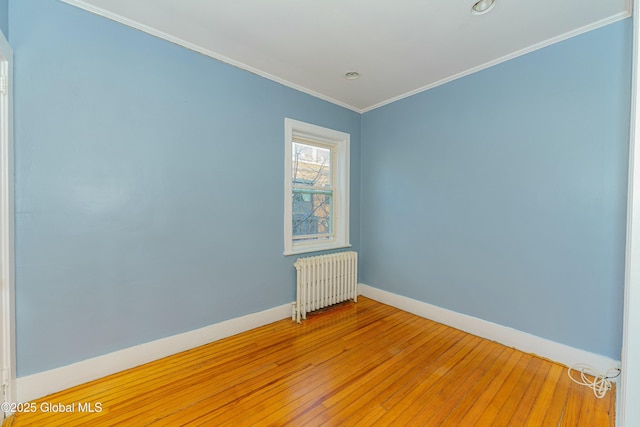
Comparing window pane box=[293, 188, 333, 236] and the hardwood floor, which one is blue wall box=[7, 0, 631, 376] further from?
window pane box=[293, 188, 333, 236]

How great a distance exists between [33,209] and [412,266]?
349 centimetres

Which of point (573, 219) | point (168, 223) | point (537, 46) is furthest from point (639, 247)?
Answer: point (168, 223)

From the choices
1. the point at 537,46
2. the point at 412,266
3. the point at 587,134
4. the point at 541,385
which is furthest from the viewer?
the point at 412,266

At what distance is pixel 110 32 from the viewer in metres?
2.03

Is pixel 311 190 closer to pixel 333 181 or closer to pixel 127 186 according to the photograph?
pixel 333 181

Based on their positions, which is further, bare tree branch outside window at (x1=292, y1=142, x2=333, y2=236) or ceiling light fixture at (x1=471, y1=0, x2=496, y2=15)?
bare tree branch outside window at (x1=292, y1=142, x2=333, y2=236)

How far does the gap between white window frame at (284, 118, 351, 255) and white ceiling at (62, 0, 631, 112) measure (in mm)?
663

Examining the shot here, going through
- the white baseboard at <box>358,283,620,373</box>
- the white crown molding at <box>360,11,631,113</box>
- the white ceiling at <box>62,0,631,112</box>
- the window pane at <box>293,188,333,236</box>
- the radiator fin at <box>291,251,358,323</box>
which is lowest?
the white baseboard at <box>358,283,620,373</box>

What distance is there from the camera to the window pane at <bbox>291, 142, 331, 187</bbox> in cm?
337

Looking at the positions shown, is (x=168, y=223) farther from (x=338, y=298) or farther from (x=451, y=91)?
(x=451, y=91)

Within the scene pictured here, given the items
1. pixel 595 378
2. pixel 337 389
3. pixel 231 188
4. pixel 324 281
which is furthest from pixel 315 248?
pixel 595 378

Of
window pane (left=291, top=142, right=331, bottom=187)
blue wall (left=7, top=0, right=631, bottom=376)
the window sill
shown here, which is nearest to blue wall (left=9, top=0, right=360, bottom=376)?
blue wall (left=7, top=0, right=631, bottom=376)

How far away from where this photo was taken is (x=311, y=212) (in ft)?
11.6

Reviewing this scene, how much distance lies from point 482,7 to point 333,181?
7.70 feet
